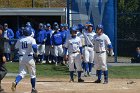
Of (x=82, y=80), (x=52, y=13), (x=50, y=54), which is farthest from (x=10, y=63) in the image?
(x=82, y=80)

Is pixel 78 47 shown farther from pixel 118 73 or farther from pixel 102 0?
pixel 102 0

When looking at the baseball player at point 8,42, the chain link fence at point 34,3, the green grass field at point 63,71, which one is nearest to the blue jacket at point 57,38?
the green grass field at point 63,71

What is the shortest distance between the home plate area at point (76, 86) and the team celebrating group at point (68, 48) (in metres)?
0.51

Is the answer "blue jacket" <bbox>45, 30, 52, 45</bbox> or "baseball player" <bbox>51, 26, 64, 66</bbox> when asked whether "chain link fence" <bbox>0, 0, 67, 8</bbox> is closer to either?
"blue jacket" <bbox>45, 30, 52, 45</bbox>

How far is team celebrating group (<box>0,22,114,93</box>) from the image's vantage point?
1376 cm

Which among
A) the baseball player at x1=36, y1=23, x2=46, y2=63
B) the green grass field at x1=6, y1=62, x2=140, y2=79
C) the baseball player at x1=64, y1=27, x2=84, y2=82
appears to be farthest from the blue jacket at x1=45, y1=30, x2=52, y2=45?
the baseball player at x1=64, y1=27, x2=84, y2=82

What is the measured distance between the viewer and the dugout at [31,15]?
27.9m

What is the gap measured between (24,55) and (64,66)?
8345mm

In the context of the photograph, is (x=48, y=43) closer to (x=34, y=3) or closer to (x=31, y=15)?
(x=31, y=15)

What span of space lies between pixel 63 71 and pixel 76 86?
4705mm

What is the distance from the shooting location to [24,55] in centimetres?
1379

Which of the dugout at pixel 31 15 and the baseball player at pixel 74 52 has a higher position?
the dugout at pixel 31 15

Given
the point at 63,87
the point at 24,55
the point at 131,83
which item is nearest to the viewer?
the point at 24,55

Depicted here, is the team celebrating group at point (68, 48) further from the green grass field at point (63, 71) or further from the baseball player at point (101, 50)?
the green grass field at point (63, 71)
